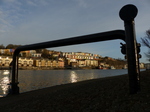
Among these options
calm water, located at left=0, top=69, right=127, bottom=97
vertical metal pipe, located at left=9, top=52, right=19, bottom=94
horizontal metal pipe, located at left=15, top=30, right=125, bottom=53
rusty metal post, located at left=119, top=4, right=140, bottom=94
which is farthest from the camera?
calm water, located at left=0, top=69, right=127, bottom=97

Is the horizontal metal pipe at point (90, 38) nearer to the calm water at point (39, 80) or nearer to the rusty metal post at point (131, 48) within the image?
the rusty metal post at point (131, 48)

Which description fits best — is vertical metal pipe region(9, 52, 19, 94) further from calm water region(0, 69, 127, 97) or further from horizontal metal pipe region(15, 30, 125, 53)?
horizontal metal pipe region(15, 30, 125, 53)

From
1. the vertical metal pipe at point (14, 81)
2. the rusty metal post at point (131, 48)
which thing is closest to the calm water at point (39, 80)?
the vertical metal pipe at point (14, 81)

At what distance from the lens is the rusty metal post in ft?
18.8

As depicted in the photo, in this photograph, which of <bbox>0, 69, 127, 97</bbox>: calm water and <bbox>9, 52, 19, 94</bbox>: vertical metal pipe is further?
<bbox>0, 69, 127, 97</bbox>: calm water

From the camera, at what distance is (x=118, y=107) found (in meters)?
4.74

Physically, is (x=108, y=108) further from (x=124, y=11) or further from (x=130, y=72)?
(x=124, y=11)

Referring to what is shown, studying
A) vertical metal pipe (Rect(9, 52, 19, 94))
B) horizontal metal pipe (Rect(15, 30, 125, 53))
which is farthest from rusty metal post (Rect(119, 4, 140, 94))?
vertical metal pipe (Rect(9, 52, 19, 94))

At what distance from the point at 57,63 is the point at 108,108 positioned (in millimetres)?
163966

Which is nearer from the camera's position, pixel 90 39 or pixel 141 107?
pixel 141 107

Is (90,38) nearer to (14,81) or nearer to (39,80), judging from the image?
(14,81)

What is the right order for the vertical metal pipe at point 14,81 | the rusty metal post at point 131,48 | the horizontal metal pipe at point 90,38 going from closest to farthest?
the rusty metal post at point 131,48, the horizontal metal pipe at point 90,38, the vertical metal pipe at point 14,81

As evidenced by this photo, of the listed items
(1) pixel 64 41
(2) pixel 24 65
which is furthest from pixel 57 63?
(1) pixel 64 41

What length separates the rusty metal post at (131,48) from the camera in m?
5.73
